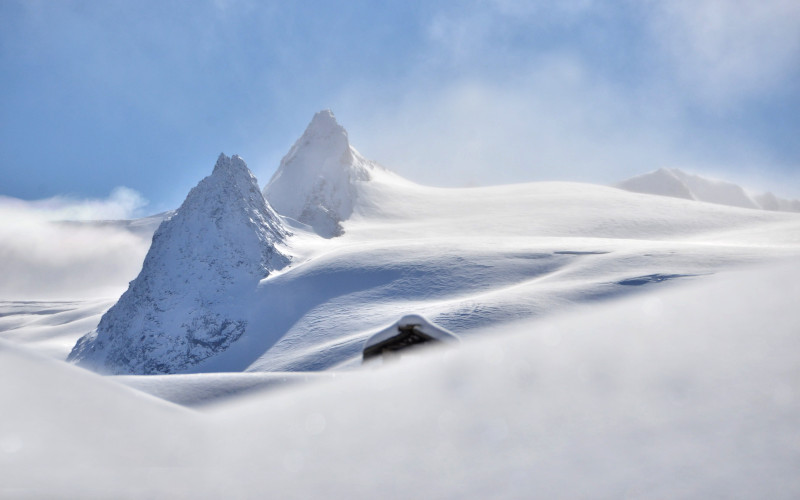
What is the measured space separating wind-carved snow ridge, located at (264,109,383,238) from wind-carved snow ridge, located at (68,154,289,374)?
3598cm

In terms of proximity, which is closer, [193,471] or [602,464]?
[602,464]

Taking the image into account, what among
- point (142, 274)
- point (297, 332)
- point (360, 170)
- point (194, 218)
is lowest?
point (297, 332)

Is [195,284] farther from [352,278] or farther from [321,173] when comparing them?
[321,173]

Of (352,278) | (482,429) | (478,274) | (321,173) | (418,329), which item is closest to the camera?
(482,429)

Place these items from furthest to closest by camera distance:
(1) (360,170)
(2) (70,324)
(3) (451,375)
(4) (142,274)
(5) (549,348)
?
(1) (360,170)
(2) (70,324)
(4) (142,274)
(5) (549,348)
(3) (451,375)

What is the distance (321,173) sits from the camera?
105062 millimetres

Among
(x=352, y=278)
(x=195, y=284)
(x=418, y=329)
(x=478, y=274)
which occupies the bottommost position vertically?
(x=418, y=329)

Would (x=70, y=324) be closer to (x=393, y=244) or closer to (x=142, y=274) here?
(x=142, y=274)

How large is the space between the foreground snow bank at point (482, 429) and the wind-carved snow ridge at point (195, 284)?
113ft

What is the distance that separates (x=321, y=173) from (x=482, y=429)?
341 feet

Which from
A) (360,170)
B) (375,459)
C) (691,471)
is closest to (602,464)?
(691,471)

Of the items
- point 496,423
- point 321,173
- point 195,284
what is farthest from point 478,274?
point 321,173

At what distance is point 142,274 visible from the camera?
45.0m

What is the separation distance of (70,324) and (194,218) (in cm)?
2013
